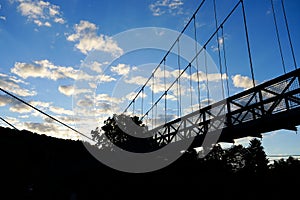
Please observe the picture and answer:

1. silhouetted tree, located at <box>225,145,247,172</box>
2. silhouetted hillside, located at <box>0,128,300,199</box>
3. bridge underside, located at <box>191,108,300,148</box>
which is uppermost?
silhouetted tree, located at <box>225,145,247,172</box>

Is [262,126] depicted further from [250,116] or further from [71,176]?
[71,176]

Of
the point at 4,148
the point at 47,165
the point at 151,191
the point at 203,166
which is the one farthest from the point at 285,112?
the point at 203,166

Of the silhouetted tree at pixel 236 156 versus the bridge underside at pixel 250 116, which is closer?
the bridge underside at pixel 250 116

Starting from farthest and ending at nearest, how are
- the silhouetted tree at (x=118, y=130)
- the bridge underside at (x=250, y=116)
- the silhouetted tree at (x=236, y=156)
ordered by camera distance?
the silhouetted tree at (x=236, y=156)
the silhouetted tree at (x=118, y=130)
the bridge underside at (x=250, y=116)

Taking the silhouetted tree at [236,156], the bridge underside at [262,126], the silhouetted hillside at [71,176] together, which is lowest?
the silhouetted hillside at [71,176]

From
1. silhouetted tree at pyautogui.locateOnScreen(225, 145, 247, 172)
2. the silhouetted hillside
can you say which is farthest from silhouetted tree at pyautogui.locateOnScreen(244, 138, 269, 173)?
the silhouetted hillside

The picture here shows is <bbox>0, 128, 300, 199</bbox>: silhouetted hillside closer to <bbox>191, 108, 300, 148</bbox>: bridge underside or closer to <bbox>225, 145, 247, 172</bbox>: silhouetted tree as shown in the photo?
<bbox>191, 108, 300, 148</bbox>: bridge underside

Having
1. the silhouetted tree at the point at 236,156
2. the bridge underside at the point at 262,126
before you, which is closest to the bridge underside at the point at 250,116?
the bridge underside at the point at 262,126

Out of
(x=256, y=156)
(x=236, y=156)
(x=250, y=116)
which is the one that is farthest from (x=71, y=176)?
(x=256, y=156)

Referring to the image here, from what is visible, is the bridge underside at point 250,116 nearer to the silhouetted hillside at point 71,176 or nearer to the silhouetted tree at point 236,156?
the silhouetted hillside at point 71,176

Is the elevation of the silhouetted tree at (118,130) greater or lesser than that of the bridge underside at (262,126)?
greater

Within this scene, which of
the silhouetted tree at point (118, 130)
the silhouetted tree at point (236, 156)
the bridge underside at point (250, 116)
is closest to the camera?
the bridge underside at point (250, 116)

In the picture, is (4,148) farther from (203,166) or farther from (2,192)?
(203,166)

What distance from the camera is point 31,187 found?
9328 mm
